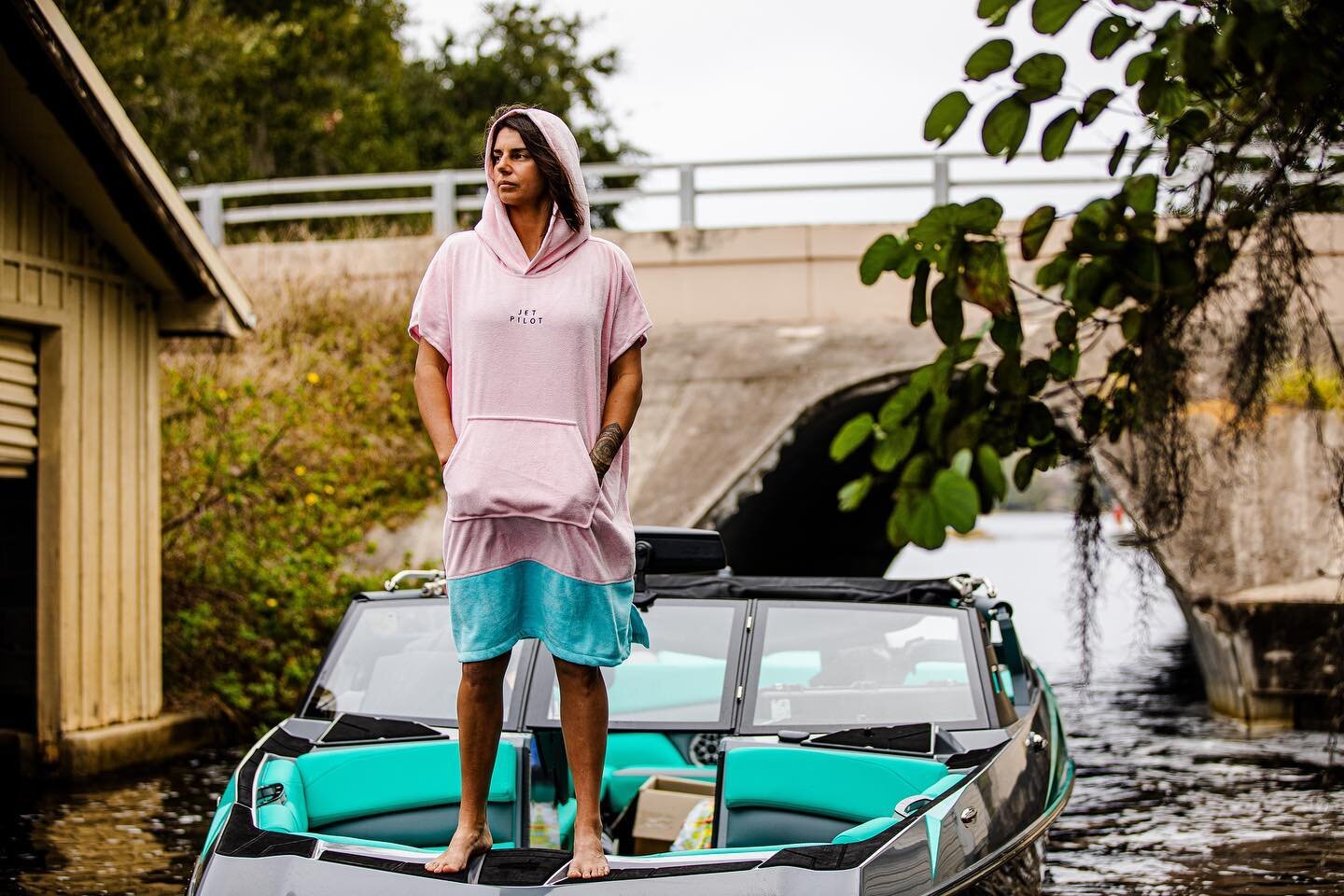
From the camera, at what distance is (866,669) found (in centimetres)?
578

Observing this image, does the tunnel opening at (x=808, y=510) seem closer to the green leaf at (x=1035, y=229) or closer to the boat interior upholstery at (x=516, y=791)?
the boat interior upholstery at (x=516, y=791)

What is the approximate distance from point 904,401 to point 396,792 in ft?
9.78

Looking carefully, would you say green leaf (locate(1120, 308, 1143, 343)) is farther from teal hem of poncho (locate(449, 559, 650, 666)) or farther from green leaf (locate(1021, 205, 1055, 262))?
teal hem of poncho (locate(449, 559, 650, 666))

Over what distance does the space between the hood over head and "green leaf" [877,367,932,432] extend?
1.56 meters

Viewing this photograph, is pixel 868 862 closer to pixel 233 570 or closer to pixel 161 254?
pixel 161 254

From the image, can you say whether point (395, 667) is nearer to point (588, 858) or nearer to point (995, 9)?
point (588, 858)

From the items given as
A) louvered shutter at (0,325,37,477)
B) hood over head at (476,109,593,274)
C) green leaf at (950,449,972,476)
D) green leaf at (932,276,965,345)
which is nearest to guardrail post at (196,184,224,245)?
louvered shutter at (0,325,37,477)

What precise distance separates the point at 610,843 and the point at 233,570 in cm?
748

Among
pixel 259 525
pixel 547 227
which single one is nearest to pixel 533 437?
pixel 547 227

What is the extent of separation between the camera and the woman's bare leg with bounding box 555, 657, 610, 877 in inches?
156

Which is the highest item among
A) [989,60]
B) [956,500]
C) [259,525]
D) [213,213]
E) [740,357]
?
[213,213]

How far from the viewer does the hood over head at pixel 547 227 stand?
157 inches

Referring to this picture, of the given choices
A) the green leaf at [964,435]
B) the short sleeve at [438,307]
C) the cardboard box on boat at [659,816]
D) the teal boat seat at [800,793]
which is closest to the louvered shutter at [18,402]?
the cardboard box on boat at [659,816]

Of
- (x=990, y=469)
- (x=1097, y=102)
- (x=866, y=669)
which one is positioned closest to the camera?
(x=990, y=469)
